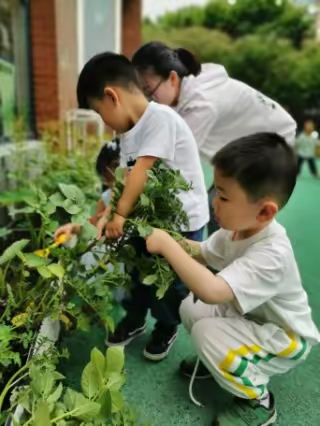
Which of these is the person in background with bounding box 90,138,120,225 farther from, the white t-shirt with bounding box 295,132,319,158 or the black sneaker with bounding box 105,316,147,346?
the white t-shirt with bounding box 295,132,319,158

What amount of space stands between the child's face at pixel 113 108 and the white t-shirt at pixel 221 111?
464mm

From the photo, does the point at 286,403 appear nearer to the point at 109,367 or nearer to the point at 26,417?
the point at 109,367

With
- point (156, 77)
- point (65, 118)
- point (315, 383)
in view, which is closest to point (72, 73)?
point (65, 118)

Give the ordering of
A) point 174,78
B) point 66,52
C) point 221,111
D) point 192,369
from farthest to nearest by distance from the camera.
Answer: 1. point 66,52
2. point 221,111
3. point 174,78
4. point 192,369

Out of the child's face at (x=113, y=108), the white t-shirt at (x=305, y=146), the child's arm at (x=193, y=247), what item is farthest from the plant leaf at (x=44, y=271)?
the white t-shirt at (x=305, y=146)

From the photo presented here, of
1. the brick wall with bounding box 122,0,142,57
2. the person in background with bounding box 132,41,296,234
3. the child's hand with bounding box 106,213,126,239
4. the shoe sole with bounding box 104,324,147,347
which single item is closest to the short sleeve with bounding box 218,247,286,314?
the child's hand with bounding box 106,213,126,239

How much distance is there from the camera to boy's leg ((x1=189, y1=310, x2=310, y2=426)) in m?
1.04

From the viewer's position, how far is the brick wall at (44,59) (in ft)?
10.3

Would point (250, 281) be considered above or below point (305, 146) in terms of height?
above

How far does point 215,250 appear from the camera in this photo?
1175mm

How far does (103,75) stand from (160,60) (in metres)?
0.34

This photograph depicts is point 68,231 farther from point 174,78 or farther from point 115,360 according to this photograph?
point 174,78

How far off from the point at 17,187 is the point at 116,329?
4.20 ft

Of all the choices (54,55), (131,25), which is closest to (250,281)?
(54,55)
